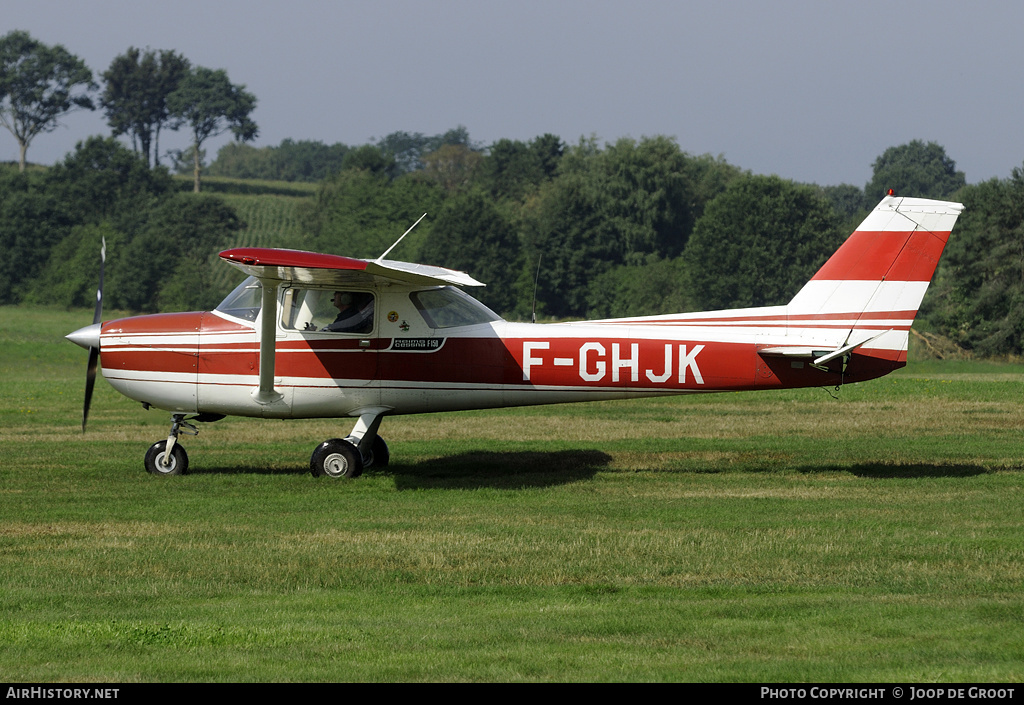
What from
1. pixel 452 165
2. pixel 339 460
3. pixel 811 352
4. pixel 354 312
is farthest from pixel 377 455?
pixel 452 165

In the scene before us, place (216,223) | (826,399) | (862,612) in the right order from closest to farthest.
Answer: (862,612), (826,399), (216,223)

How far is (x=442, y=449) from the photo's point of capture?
50.0ft

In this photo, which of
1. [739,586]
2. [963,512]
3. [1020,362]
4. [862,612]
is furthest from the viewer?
[1020,362]

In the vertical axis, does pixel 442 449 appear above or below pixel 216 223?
below

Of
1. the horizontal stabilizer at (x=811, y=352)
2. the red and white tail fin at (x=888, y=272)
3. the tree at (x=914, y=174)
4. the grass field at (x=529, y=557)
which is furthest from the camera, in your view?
the tree at (x=914, y=174)

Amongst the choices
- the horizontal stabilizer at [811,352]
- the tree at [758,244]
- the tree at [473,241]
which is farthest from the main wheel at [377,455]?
the tree at [473,241]

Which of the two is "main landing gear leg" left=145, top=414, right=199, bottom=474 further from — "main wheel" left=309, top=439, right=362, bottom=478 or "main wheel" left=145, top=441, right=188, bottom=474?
"main wheel" left=309, top=439, right=362, bottom=478

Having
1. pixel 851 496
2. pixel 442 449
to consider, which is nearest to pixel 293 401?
pixel 442 449

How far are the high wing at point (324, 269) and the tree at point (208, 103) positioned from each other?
124868mm

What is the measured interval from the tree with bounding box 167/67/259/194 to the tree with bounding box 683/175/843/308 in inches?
3113

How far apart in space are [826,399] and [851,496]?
9953 millimetres

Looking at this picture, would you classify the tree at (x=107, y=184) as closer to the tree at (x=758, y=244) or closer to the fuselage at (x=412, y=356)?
the tree at (x=758, y=244)

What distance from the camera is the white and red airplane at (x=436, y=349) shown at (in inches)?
481

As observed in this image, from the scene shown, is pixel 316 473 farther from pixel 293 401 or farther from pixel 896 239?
pixel 896 239
